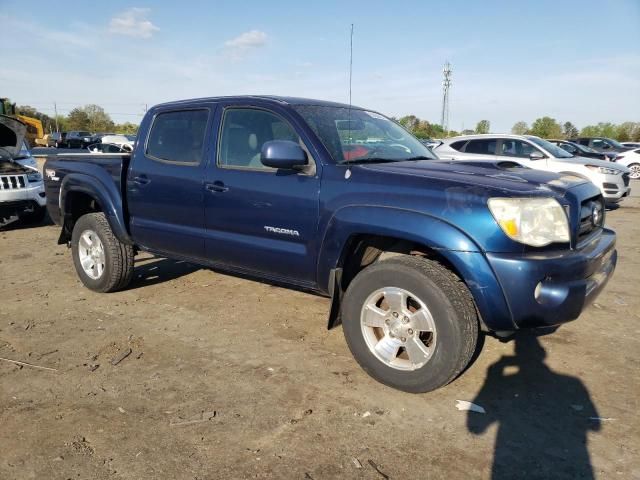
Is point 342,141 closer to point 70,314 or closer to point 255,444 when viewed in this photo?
point 255,444

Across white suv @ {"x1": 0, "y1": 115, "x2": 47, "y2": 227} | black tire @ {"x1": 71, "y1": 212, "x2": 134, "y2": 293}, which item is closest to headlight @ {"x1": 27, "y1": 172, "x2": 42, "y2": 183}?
white suv @ {"x1": 0, "y1": 115, "x2": 47, "y2": 227}

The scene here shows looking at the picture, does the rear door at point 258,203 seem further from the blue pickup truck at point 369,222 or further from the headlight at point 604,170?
the headlight at point 604,170

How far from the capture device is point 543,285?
8.86ft

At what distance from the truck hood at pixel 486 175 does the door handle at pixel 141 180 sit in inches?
82.4

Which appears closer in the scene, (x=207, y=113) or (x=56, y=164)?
(x=207, y=113)

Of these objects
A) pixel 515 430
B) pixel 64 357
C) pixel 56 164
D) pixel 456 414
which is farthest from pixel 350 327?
pixel 56 164

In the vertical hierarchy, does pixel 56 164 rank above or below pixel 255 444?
above

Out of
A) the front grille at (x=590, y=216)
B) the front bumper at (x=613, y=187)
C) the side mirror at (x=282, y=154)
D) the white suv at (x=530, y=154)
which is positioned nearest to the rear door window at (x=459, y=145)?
the white suv at (x=530, y=154)

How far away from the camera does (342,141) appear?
360cm

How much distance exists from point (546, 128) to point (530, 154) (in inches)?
2532

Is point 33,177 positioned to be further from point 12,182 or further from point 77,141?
point 77,141

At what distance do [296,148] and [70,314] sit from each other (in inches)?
105

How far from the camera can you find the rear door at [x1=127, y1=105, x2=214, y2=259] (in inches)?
159

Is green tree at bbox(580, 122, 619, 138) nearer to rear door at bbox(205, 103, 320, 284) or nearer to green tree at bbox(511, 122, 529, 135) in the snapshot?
green tree at bbox(511, 122, 529, 135)
